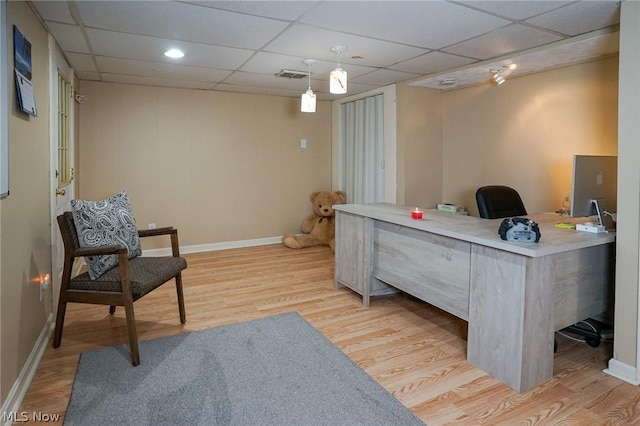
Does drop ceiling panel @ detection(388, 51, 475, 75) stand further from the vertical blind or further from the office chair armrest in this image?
the office chair armrest

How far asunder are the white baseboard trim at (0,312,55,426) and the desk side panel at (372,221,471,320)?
226cm

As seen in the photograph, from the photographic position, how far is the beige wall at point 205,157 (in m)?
4.63

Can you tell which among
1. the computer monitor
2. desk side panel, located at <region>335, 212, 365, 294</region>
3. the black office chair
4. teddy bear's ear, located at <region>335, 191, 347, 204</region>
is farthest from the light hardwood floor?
teddy bear's ear, located at <region>335, 191, 347, 204</region>

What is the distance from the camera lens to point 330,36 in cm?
291

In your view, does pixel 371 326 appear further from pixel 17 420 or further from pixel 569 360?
pixel 17 420

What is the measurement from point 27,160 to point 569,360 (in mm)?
3295

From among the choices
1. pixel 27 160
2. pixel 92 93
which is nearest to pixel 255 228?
pixel 92 93

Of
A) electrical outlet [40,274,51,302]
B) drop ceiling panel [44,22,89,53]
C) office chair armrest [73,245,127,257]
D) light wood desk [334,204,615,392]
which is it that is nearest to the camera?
light wood desk [334,204,615,392]

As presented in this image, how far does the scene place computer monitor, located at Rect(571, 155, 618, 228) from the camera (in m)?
2.38

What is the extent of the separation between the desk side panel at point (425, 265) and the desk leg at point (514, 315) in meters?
0.13

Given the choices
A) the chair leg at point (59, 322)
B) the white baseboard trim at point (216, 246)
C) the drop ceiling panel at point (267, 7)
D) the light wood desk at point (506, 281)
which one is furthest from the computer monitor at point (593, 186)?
the white baseboard trim at point (216, 246)

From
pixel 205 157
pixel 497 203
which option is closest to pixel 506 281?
pixel 497 203

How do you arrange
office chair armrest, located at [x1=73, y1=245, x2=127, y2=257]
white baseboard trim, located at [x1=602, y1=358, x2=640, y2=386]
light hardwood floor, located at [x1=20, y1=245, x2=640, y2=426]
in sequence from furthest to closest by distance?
office chair armrest, located at [x1=73, y1=245, x2=127, y2=257] → white baseboard trim, located at [x1=602, y1=358, x2=640, y2=386] → light hardwood floor, located at [x1=20, y1=245, x2=640, y2=426]

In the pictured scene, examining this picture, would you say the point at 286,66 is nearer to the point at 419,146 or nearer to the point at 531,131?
the point at 419,146
